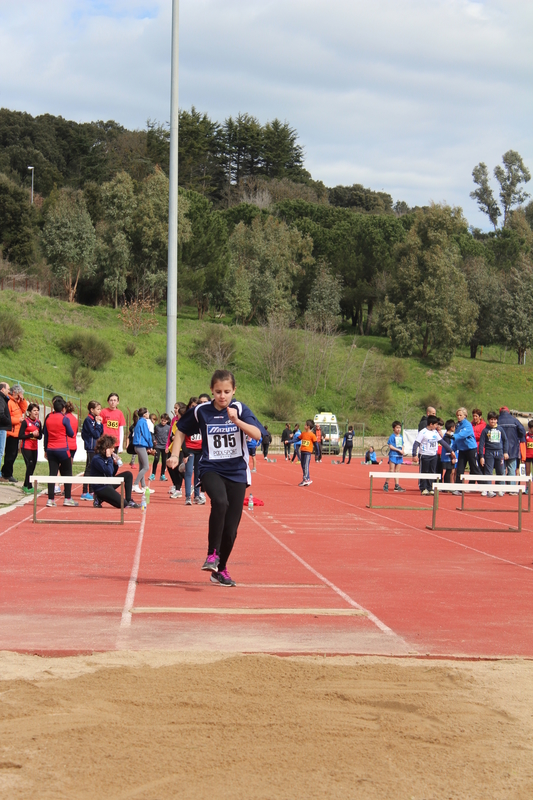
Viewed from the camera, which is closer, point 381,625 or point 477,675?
point 477,675

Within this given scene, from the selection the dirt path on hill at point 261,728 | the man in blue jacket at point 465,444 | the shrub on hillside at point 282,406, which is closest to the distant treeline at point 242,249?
the shrub on hillside at point 282,406

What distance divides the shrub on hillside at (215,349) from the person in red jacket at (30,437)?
4302 centimetres

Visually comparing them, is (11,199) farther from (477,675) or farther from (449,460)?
(477,675)

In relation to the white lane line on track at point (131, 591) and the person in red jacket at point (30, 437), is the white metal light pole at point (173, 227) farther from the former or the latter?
the white lane line on track at point (131, 591)

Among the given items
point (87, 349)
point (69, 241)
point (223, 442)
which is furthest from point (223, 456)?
point (69, 241)

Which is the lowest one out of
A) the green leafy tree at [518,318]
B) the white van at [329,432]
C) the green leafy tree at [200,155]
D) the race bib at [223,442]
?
the white van at [329,432]

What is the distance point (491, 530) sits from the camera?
13883mm

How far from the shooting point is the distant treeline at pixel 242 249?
6544cm

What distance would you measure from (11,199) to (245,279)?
18.8m

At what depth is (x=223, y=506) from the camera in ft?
25.7

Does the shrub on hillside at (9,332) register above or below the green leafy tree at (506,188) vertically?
below

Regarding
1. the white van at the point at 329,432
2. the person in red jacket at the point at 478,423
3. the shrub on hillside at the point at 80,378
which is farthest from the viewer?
the shrub on hillside at the point at 80,378

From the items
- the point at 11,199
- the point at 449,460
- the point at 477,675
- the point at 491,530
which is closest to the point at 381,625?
the point at 477,675

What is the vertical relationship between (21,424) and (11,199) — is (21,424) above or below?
below
